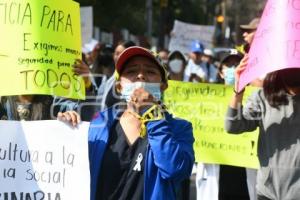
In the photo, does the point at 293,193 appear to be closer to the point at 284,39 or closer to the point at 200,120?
the point at 284,39

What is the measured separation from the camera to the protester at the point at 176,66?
1041 cm

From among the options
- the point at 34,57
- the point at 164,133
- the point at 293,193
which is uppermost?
the point at 34,57

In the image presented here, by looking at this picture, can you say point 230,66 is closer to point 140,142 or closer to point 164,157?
point 140,142

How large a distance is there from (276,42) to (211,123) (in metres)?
2.76

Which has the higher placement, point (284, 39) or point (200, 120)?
point (284, 39)

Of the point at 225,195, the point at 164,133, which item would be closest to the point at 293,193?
the point at 164,133

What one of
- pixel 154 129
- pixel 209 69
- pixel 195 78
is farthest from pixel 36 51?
pixel 209 69

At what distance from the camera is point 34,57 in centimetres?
364

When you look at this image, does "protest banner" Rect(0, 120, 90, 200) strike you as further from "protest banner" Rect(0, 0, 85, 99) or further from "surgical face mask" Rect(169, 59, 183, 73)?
"surgical face mask" Rect(169, 59, 183, 73)

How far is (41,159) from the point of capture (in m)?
3.29

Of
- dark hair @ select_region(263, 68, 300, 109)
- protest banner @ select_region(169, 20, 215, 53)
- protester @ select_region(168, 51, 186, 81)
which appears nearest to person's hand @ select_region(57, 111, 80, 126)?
dark hair @ select_region(263, 68, 300, 109)

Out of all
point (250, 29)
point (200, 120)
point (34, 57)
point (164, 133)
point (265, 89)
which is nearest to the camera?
point (164, 133)

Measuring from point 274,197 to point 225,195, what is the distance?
2.77 meters

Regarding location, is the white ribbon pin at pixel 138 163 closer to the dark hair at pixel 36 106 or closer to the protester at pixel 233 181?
the dark hair at pixel 36 106
